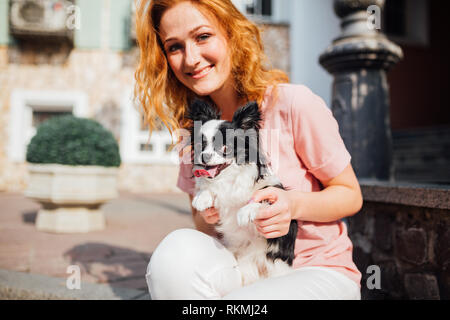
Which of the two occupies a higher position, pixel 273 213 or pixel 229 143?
pixel 229 143

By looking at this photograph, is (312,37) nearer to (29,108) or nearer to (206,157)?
(29,108)

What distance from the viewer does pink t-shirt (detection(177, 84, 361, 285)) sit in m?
1.44

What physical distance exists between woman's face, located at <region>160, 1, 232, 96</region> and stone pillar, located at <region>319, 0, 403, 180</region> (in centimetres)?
154

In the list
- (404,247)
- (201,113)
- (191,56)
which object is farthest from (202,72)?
(404,247)

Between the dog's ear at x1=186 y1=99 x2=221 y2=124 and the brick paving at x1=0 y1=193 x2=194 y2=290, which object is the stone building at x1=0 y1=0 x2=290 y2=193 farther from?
the dog's ear at x1=186 y1=99 x2=221 y2=124

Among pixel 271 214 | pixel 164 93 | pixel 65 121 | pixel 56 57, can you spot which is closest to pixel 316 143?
pixel 271 214

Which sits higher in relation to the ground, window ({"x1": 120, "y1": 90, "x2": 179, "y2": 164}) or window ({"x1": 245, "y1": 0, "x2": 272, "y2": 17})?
window ({"x1": 245, "y1": 0, "x2": 272, "y2": 17})

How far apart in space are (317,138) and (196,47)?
2.36 feet

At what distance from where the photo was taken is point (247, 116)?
1.29 meters

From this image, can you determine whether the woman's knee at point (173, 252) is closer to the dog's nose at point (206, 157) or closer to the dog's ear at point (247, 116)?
the dog's nose at point (206, 157)

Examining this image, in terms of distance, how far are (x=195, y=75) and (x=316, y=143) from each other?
26.8 inches

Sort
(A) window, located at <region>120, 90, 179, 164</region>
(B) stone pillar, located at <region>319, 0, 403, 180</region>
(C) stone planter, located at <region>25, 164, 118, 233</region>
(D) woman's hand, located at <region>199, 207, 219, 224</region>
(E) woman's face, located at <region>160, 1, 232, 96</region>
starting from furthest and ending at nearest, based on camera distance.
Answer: (A) window, located at <region>120, 90, 179, 164</region> < (C) stone planter, located at <region>25, 164, 118, 233</region> < (B) stone pillar, located at <region>319, 0, 403, 180</region> < (E) woman's face, located at <region>160, 1, 232, 96</region> < (D) woman's hand, located at <region>199, 207, 219, 224</region>

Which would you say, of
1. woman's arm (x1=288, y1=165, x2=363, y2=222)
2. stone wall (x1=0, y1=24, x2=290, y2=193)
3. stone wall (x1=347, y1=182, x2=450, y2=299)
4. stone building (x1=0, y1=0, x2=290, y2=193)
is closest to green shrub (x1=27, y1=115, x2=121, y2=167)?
stone wall (x1=347, y1=182, x2=450, y2=299)

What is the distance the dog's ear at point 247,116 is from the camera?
128 cm
